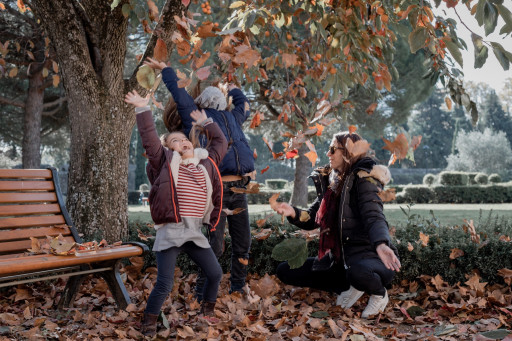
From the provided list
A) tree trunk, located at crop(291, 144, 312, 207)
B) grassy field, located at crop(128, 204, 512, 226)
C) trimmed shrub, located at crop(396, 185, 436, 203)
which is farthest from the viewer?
trimmed shrub, located at crop(396, 185, 436, 203)

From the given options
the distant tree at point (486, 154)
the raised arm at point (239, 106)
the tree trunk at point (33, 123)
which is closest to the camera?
the raised arm at point (239, 106)

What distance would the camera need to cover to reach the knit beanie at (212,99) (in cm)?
342

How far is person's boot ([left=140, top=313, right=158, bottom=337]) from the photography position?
280 cm

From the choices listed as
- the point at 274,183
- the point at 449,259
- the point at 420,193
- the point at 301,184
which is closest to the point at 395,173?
the point at 274,183

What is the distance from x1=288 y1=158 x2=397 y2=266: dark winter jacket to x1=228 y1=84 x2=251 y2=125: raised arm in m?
0.86

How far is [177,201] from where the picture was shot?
280cm

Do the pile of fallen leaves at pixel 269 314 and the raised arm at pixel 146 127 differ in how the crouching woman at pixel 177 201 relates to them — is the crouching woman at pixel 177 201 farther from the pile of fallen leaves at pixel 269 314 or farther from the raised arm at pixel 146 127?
the pile of fallen leaves at pixel 269 314

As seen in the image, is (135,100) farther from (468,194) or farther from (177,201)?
(468,194)

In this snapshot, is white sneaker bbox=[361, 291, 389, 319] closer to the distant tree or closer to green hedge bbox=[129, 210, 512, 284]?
green hedge bbox=[129, 210, 512, 284]

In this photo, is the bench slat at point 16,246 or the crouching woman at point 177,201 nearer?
the crouching woman at point 177,201

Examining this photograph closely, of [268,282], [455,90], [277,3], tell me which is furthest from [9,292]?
[455,90]

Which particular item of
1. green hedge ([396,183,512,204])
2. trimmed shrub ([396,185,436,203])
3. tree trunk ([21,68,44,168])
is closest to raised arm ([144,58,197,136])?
tree trunk ([21,68,44,168])

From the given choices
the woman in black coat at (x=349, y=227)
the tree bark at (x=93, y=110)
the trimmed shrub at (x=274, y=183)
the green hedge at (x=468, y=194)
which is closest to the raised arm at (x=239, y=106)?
the woman in black coat at (x=349, y=227)

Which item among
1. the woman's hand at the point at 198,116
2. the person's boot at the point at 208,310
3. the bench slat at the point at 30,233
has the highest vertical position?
the woman's hand at the point at 198,116
